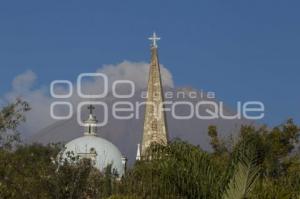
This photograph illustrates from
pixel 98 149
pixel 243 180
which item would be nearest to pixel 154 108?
pixel 98 149

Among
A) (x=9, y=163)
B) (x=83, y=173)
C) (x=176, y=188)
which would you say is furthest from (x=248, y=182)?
(x=83, y=173)

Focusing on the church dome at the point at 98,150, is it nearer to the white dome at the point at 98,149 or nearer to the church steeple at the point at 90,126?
the white dome at the point at 98,149

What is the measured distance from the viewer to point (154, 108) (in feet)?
225

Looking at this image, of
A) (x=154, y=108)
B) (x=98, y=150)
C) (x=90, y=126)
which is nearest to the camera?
(x=98, y=150)

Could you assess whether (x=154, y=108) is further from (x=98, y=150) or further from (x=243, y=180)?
(x=243, y=180)

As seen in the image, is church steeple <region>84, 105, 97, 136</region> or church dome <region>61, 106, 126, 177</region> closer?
church dome <region>61, 106, 126, 177</region>

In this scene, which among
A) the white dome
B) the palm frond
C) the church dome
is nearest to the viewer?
the palm frond

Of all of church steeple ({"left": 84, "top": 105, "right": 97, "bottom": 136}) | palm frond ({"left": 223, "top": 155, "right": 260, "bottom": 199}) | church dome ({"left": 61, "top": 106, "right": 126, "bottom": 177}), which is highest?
church steeple ({"left": 84, "top": 105, "right": 97, "bottom": 136})

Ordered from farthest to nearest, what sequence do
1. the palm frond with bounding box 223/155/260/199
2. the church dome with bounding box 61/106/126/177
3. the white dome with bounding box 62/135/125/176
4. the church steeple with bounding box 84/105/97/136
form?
the church steeple with bounding box 84/105/97/136 → the white dome with bounding box 62/135/125/176 → the church dome with bounding box 61/106/126/177 → the palm frond with bounding box 223/155/260/199

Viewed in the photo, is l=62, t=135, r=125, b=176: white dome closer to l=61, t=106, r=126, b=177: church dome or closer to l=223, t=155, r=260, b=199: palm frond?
l=61, t=106, r=126, b=177: church dome

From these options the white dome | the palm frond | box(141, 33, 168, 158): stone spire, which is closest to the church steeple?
the white dome

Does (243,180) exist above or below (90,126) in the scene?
below

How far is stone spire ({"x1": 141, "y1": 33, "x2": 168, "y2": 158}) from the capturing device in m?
67.1

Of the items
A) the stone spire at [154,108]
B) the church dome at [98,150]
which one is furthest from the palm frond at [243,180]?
the stone spire at [154,108]
